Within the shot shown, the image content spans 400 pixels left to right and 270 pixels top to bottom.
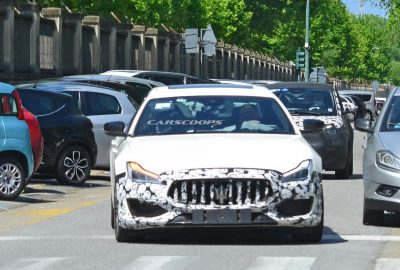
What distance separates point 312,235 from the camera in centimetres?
1337

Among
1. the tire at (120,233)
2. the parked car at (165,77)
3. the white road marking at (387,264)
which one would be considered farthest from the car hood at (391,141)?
the parked car at (165,77)

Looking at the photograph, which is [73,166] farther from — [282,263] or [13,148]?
[282,263]

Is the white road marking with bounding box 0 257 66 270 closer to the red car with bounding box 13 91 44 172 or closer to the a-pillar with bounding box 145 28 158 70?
the red car with bounding box 13 91 44 172

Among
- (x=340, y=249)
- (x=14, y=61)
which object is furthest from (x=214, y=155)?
(x=14, y=61)

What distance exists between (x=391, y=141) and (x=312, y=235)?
2.26 metres

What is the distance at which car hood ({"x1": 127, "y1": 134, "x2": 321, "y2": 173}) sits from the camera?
12.9m

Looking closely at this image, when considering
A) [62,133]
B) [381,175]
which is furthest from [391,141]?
[62,133]

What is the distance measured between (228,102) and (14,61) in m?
23.7

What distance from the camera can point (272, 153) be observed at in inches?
515

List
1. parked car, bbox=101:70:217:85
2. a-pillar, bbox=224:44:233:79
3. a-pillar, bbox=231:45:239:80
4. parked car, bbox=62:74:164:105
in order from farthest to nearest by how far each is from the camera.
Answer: a-pillar, bbox=231:45:239:80
a-pillar, bbox=224:44:233:79
parked car, bbox=101:70:217:85
parked car, bbox=62:74:164:105

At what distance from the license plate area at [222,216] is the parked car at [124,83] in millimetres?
13295

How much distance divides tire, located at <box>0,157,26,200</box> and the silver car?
541 centimetres

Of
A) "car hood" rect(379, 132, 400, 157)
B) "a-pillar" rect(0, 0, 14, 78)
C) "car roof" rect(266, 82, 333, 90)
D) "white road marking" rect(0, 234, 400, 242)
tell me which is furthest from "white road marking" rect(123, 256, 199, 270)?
"a-pillar" rect(0, 0, 14, 78)

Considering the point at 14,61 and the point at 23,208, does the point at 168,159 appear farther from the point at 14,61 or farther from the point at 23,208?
the point at 14,61
